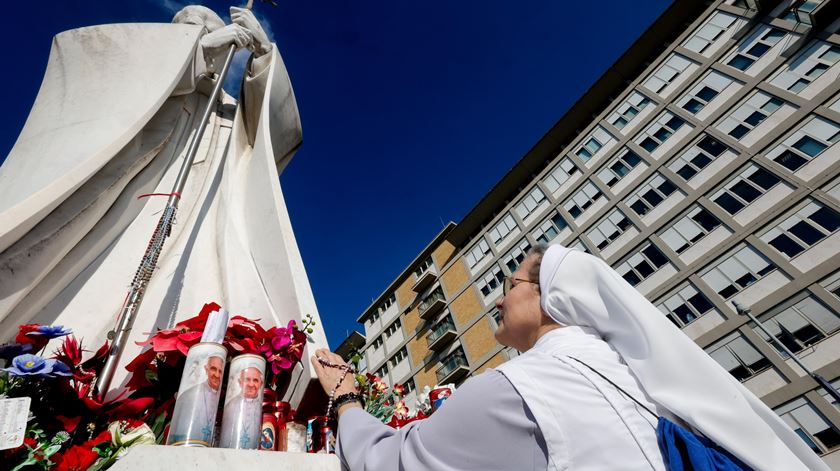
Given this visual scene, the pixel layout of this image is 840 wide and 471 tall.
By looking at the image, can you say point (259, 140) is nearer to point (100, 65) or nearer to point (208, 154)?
point (208, 154)

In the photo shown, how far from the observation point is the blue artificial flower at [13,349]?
135 cm

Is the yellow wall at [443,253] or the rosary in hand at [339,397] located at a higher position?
the yellow wall at [443,253]

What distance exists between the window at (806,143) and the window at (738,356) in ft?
19.6

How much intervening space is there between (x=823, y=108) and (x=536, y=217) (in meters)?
11.4

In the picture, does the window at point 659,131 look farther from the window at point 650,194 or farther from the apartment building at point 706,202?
the window at point 650,194

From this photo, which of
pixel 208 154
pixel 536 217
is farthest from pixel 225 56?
pixel 536 217

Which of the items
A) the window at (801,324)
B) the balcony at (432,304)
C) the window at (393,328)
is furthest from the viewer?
the window at (393,328)

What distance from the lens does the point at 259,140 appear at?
3414mm

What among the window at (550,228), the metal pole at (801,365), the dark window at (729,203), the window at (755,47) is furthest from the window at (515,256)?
the window at (755,47)

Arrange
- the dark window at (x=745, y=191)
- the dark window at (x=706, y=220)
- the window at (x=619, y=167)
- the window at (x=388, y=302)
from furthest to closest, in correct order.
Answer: the window at (x=388, y=302), the window at (x=619, y=167), the dark window at (x=706, y=220), the dark window at (x=745, y=191)

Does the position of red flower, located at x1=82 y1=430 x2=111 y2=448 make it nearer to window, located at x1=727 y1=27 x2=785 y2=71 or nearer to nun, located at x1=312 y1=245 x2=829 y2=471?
nun, located at x1=312 y1=245 x2=829 y2=471

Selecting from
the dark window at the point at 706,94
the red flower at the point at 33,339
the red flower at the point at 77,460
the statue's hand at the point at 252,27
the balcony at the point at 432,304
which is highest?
the balcony at the point at 432,304

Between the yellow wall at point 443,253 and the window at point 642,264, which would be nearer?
the window at point 642,264

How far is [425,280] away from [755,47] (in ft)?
63.2
